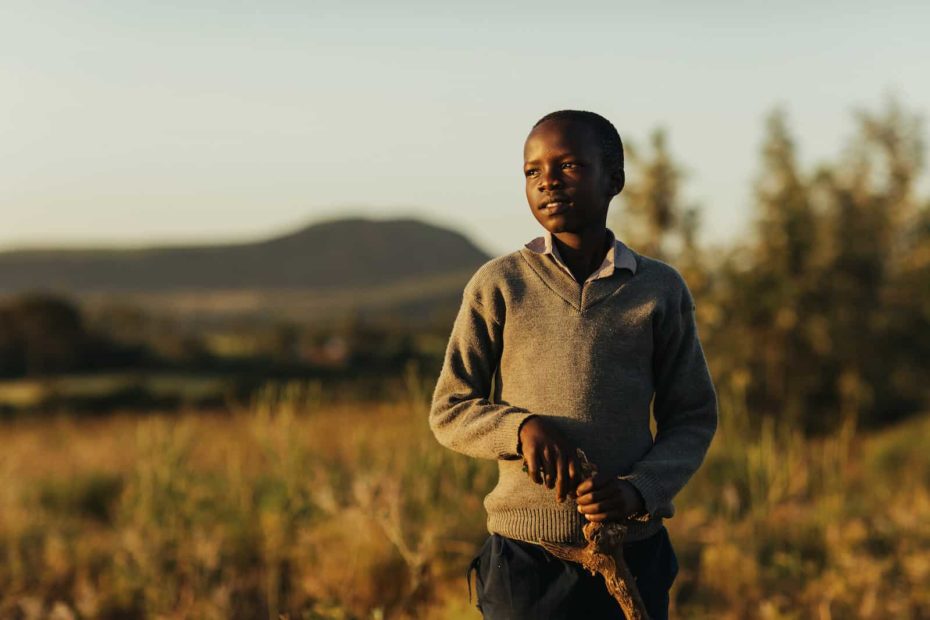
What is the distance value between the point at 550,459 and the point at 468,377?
0.36 meters

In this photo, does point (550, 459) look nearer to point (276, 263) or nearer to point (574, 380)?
point (574, 380)

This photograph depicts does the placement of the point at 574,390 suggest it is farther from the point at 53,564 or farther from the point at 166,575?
the point at 53,564

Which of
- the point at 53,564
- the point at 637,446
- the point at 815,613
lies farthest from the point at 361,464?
the point at 637,446

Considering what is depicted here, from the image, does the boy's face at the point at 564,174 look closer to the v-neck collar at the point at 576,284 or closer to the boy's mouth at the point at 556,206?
the boy's mouth at the point at 556,206

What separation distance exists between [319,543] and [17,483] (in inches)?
127

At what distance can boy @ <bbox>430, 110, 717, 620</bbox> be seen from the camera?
2068mm

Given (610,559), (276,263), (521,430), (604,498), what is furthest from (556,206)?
(276,263)

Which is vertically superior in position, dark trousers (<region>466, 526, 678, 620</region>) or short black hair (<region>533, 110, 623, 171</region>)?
short black hair (<region>533, 110, 623, 171</region>)

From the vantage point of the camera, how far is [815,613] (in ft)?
15.0

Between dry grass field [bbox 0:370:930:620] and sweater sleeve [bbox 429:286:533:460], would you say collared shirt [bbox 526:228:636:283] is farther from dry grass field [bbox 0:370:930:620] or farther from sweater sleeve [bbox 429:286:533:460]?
dry grass field [bbox 0:370:930:620]

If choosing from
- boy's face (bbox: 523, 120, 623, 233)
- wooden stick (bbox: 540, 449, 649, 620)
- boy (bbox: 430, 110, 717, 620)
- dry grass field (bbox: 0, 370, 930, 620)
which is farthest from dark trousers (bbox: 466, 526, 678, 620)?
dry grass field (bbox: 0, 370, 930, 620)

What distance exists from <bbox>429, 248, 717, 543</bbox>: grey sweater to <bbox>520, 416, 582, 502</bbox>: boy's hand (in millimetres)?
50

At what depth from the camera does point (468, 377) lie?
223 centimetres

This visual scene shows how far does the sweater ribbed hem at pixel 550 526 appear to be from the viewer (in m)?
2.09
